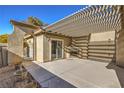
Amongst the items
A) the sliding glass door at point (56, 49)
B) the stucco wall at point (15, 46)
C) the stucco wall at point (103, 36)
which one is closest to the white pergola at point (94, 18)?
the stucco wall at point (103, 36)

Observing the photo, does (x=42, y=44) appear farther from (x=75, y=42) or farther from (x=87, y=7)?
(x=87, y=7)

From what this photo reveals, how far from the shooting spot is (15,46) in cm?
1153


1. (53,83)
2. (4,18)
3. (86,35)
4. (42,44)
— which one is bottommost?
(53,83)

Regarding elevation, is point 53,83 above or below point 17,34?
below

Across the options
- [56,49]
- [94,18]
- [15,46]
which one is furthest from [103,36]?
[15,46]

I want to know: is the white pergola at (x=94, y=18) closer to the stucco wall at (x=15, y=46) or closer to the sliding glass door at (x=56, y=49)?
the sliding glass door at (x=56, y=49)

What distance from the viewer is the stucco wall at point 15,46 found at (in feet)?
35.7

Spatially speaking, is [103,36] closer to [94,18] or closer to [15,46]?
[94,18]

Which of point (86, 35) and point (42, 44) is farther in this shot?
point (86, 35)

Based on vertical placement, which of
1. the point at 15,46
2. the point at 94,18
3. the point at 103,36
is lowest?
the point at 15,46
